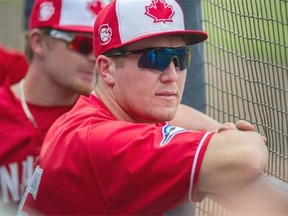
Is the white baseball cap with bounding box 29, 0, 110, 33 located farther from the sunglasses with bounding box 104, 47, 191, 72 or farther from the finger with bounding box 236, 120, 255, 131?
the finger with bounding box 236, 120, 255, 131

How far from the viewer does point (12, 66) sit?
500cm

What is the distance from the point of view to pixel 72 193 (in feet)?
9.25

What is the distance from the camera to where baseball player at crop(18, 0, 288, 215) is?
2.55 m

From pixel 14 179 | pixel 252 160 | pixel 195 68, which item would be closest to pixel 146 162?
pixel 252 160

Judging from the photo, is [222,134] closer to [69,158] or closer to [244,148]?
[244,148]

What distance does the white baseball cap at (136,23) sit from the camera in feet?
9.57

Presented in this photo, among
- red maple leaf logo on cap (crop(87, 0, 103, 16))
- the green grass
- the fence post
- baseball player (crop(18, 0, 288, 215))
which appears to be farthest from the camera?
red maple leaf logo on cap (crop(87, 0, 103, 16))

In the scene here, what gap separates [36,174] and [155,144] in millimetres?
615

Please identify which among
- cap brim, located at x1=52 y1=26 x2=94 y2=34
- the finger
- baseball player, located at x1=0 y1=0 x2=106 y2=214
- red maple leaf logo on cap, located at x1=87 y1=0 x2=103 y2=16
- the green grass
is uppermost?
the green grass

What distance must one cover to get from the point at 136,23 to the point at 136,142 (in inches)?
19.9

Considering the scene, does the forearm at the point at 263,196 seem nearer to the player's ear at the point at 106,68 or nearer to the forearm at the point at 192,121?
the player's ear at the point at 106,68

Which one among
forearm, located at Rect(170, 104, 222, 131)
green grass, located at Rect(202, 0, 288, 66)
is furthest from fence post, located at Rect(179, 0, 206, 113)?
forearm, located at Rect(170, 104, 222, 131)

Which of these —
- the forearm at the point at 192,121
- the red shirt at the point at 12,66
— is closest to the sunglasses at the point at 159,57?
the forearm at the point at 192,121

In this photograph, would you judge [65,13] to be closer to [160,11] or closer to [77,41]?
[77,41]
